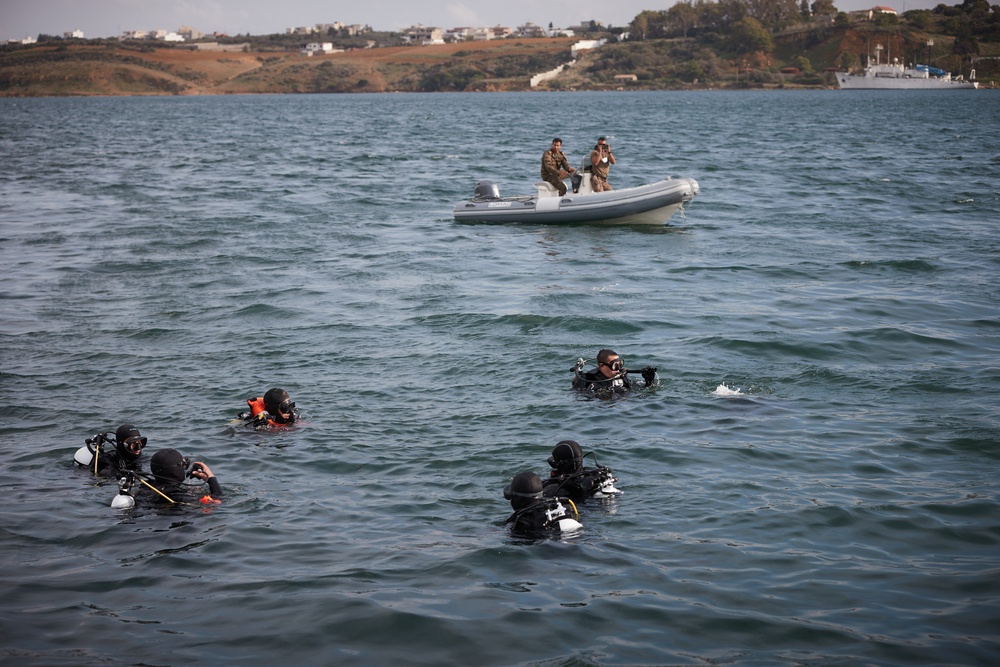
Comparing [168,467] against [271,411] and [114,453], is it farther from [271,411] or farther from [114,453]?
[271,411]

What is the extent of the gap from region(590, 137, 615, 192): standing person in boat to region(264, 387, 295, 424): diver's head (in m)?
14.5

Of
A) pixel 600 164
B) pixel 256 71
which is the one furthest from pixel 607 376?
pixel 256 71

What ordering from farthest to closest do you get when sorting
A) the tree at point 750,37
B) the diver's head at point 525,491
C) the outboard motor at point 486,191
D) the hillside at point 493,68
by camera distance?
the tree at point 750,37
the hillside at point 493,68
the outboard motor at point 486,191
the diver's head at point 525,491

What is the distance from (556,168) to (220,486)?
16878mm

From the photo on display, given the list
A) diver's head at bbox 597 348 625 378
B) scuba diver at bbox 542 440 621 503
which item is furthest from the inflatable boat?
scuba diver at bbox 542 440 621 503

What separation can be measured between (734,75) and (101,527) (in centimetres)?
16918

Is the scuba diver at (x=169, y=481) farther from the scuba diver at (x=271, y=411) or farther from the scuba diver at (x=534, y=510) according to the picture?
the scuba diver at (x=534, y=510)

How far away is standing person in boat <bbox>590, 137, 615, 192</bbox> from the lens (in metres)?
24.6

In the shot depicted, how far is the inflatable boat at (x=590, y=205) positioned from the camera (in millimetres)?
24453

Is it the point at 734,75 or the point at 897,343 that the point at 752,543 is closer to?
the point at 897,343

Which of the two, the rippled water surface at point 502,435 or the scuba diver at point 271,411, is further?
the scuba diver at point 271,411

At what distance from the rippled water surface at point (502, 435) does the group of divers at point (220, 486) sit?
0.19m

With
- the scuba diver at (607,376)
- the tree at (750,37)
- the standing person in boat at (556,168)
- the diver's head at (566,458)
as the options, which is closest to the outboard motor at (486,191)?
the standing person in boat at (556,168)

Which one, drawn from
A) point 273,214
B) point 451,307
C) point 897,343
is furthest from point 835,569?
point 273,214
